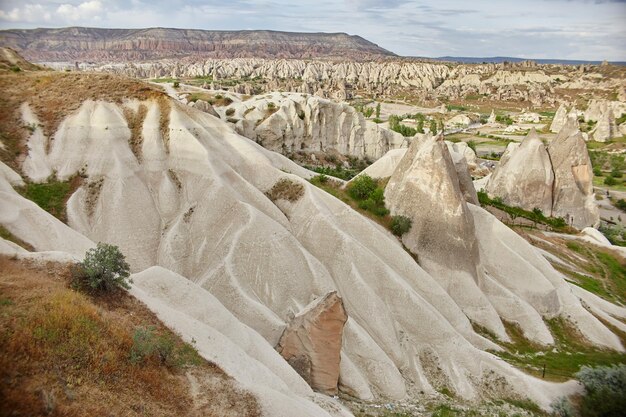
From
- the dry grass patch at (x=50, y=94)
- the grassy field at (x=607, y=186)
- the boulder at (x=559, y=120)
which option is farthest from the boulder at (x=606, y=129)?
the dry grass patch at (x=50, y=94)

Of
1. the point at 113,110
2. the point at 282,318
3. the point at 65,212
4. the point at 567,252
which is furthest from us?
the point at 567,252

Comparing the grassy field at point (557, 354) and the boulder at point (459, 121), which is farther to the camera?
the boulder at point (459, 121)

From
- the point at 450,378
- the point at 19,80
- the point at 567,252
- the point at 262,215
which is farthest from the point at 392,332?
the point at 19,80

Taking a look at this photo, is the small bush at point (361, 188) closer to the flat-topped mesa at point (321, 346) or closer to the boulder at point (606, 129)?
the flat-topped mesa at point (321, 346)

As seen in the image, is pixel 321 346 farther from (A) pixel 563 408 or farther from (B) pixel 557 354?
(B) pixel 557 354

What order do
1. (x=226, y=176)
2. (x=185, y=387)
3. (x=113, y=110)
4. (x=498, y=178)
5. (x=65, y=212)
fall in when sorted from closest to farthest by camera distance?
(x=185, y=387)
(x=65, y=212)
(x=226, y=176)
(x=113, y=110)
(x=498, y=178)

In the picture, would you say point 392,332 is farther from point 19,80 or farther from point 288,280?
point 19,80
